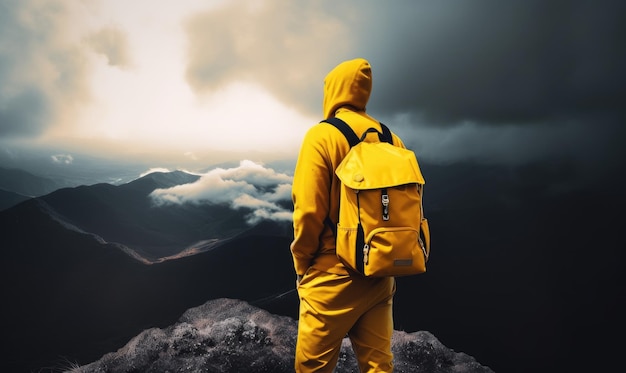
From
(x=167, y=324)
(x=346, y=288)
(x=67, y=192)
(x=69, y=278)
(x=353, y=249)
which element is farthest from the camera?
(x=67, y=192)

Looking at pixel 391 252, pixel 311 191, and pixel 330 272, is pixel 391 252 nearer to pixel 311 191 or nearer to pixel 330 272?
pixel 330 272

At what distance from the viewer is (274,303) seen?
3863 millimetres

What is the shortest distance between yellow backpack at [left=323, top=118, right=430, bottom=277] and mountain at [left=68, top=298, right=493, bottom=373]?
216 cm

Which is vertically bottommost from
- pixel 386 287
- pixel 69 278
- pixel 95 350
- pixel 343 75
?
pixel 95 350

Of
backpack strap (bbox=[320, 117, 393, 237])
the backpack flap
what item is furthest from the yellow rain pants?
the backpack flap

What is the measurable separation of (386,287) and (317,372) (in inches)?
25.8

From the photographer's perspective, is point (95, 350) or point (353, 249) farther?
point (95, 350)

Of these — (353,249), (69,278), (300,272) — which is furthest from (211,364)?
(69,278)

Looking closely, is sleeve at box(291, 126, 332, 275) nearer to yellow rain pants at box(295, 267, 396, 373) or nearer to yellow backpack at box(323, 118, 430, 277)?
yellow backpack at box(323, 118, 430, 277)

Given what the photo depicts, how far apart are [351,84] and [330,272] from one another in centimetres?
118

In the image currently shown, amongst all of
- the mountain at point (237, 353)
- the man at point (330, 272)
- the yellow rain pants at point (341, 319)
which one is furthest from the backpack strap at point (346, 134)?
the mountain at point (237, 353)

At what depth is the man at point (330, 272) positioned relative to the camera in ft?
4.89

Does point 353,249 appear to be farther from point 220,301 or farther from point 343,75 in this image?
point 220,301

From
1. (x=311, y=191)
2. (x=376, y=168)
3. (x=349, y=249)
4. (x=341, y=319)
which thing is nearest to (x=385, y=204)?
(x=376, y=168)
